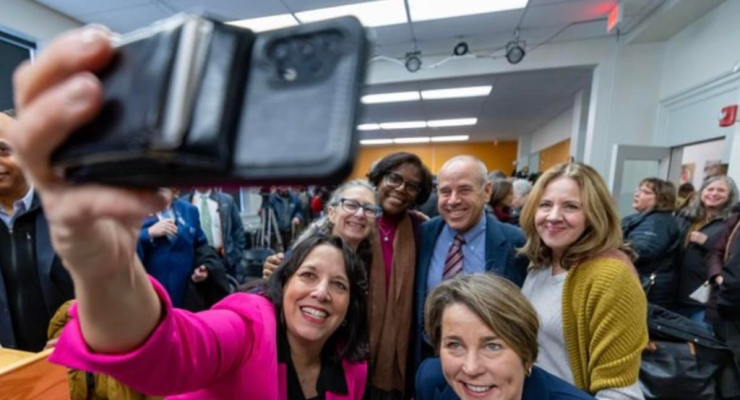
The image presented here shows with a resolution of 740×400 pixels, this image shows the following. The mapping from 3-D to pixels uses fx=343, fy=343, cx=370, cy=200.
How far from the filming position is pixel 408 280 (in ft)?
4.88

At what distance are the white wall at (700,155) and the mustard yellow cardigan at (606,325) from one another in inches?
144

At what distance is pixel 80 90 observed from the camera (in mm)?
264

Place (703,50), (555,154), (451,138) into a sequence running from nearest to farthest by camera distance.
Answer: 1. (703,50)
2. (555,154)
3. (451,138)

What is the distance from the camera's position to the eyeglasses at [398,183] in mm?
1509

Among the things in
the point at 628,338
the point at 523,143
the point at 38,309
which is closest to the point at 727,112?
the point at 628,338

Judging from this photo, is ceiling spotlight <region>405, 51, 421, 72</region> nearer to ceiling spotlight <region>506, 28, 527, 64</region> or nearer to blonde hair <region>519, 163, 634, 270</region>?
ceiling spotlight <region>506, 28, 527, 64</region>

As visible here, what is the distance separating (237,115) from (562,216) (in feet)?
3.70

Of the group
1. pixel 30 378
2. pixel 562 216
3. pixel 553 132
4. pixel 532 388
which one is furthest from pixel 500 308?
pixel 553 132

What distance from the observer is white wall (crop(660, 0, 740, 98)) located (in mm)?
3010

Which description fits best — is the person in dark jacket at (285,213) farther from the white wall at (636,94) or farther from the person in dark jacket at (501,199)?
the white wall at (636,94)

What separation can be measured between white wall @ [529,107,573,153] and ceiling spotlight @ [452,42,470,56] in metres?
3.61

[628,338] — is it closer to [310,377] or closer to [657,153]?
[310,377]

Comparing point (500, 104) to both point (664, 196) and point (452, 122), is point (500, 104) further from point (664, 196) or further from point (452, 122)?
point (664, 196)

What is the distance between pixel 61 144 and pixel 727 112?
13.7ft
